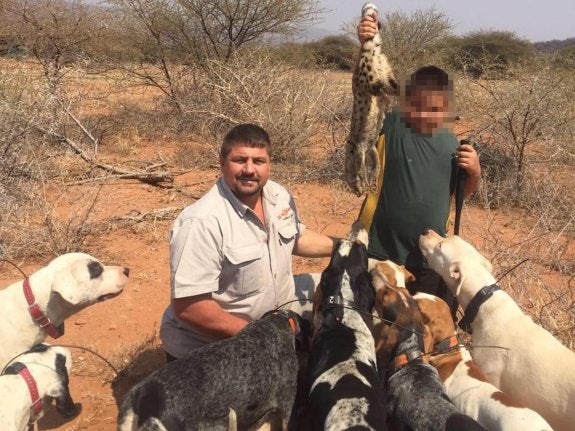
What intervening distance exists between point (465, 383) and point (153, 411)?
191cm

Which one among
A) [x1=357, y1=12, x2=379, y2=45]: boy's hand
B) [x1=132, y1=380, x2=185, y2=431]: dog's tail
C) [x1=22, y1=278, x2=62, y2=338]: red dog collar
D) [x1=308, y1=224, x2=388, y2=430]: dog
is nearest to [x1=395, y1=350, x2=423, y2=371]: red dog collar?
[x1=308, y1=224, x2=388, y2=430]: dog

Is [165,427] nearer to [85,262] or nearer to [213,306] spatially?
[213,306]

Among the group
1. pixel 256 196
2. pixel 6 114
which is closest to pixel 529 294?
pixel 256 196

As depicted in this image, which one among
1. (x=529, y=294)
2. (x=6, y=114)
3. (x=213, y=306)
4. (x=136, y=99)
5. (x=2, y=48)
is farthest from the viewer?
(x=136, y=99)

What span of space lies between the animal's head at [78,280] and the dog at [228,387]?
1.07m

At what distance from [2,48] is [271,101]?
25.8 ft

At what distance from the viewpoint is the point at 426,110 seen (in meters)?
3.71

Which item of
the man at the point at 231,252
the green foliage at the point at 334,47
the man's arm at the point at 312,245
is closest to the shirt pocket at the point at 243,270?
the man at the point at 231,252

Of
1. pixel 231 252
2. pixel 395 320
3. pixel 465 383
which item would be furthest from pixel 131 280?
pixel 465 383

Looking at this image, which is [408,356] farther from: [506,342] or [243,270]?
[243,270]

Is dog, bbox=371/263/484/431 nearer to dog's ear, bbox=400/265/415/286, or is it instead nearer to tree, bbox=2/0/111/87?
dog's ear, bbox=400/265/415/286

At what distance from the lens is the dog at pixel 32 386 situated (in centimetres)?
314

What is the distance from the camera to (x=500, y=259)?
5625 millimetres

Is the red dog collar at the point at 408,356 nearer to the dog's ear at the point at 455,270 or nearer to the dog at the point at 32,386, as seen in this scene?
the dog's ear at the point at 455,270
